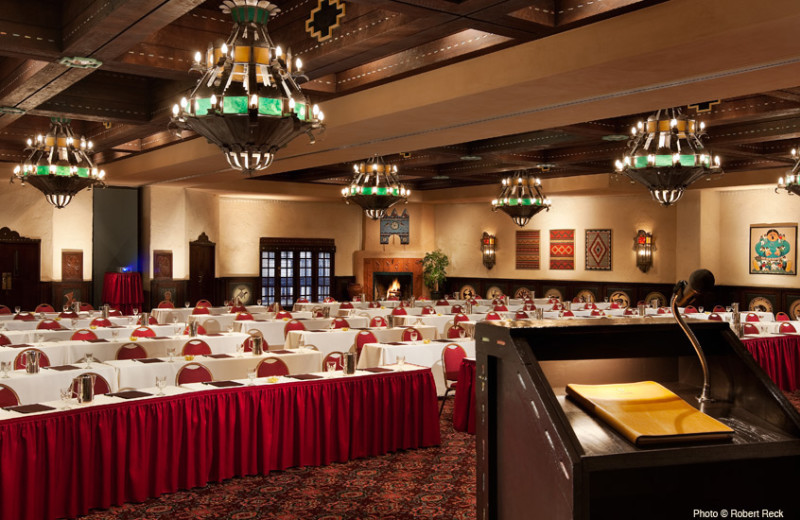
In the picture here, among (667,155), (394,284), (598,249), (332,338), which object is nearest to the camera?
(667,155)

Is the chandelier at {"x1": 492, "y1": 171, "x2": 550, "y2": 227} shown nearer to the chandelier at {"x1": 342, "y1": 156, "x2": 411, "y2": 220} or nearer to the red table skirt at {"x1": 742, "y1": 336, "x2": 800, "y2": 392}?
the chandelier at {"x1": 342, "y1": 156, "x2": 411, "y2": 220}

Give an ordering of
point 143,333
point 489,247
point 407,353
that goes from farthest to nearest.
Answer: point 489,247 → point 143,333 → point 407,353

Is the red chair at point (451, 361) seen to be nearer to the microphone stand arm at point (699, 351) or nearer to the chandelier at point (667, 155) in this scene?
the chandelier at point (667, 155)

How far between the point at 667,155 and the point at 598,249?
1152 centimetres

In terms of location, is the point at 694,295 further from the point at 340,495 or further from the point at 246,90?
the point at 246,90

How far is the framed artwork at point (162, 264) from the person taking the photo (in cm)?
1925

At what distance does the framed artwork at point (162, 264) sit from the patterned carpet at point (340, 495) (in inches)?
540

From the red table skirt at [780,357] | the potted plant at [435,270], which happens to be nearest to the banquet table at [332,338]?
the red table skirt at [780,357]

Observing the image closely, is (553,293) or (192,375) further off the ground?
(553,293)

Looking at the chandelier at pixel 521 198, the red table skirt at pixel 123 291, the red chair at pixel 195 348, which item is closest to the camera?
the red chair at pixel 195 348

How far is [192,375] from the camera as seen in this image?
21.9 ft

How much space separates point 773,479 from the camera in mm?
2061

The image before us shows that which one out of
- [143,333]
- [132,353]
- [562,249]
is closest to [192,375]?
[132,353]

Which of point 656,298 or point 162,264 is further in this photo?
point 656,298
